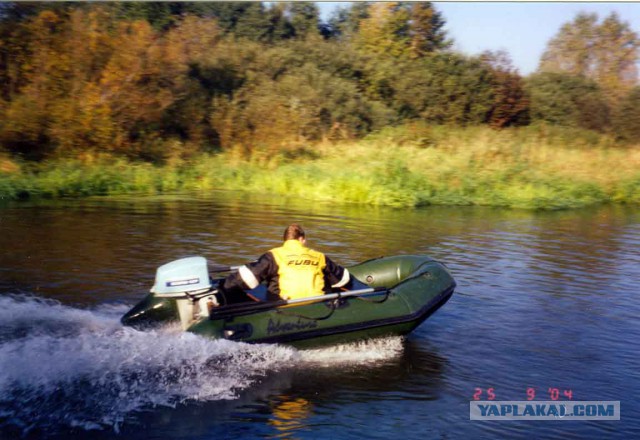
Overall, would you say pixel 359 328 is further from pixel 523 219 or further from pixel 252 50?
pixel 252 50

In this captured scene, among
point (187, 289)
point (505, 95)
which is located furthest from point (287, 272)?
point (505, 95)

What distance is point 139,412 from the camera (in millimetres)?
5227

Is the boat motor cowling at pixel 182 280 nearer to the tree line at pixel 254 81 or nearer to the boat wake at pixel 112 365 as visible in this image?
the boat wake at pixel 112 365

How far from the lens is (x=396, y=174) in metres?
17.4

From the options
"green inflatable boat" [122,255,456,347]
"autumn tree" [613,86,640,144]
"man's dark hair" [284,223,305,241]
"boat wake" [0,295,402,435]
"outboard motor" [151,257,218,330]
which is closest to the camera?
"boat wake" [0,295,402,435]

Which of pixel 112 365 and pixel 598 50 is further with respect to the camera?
pixel 598 50

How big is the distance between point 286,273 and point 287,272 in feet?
0.04

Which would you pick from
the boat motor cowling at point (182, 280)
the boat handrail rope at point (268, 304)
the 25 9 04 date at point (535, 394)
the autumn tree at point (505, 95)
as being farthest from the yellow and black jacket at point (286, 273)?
the autumn tree at point (505, 95)

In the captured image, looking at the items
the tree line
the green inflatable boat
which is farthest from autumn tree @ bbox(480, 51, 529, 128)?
the green inflatable boat

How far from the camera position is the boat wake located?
5.20m

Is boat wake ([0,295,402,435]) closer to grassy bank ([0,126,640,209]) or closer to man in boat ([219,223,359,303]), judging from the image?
man in boat ([219,223,359,303])

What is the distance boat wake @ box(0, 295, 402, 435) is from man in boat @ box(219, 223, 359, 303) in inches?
22.1

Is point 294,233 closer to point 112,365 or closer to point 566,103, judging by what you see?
point 112,365

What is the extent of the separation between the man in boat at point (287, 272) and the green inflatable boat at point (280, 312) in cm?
15
